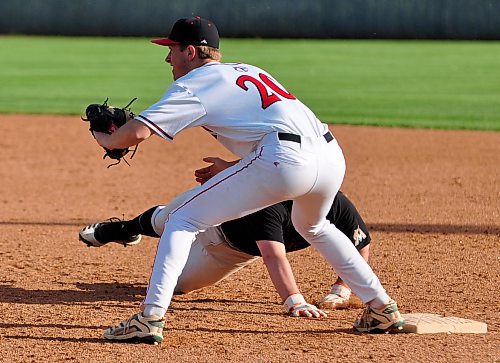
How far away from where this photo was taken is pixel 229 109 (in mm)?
4215

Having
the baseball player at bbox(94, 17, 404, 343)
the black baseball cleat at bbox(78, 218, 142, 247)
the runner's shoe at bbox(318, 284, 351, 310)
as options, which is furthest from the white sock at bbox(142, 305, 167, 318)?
the black baseball cleat at bbox(78, 218, 142, 247)

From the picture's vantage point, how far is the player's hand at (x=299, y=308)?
16.2 feet

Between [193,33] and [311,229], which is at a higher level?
[193,33]

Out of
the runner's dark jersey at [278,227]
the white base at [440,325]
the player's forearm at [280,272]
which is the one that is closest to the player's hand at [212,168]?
the runner's dark jersey at [278,227]

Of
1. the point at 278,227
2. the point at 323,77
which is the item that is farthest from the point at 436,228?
the point at 323,77

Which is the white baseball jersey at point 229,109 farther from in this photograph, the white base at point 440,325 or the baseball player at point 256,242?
the white base at point 440,325

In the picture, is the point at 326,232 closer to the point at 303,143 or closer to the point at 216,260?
the point at 303,143

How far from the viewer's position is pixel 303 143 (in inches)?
167

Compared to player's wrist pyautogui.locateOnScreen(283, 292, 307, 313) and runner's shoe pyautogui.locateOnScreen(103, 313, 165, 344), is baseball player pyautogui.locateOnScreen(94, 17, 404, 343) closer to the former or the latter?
runner's shoe pyautogui.locateOnScreen(103, 313, 165, 344)

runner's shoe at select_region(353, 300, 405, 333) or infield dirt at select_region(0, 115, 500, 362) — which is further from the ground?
runner's shoe at select_region(353, 300, 405, 333)

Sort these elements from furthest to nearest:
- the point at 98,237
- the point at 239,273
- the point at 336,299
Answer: the point at 239,273, the point at 98,237, the point at 336,299

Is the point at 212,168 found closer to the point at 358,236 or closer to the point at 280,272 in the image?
the point at 280,272

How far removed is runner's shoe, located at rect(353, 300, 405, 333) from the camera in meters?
4.52

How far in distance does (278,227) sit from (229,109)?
1024mm
